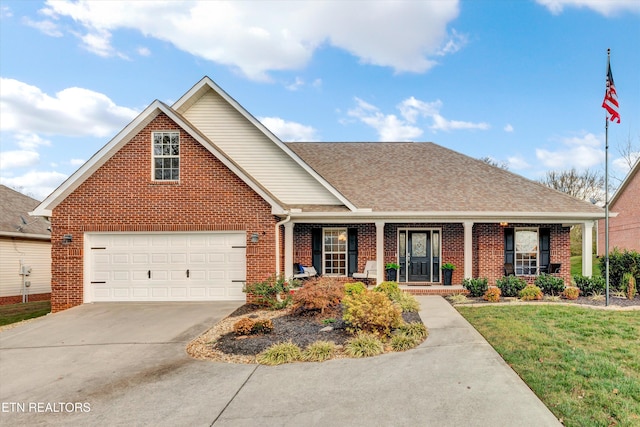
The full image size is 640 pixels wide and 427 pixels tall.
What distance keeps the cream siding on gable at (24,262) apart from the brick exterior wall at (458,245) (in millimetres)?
13672

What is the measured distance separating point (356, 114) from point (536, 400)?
23.6 metres

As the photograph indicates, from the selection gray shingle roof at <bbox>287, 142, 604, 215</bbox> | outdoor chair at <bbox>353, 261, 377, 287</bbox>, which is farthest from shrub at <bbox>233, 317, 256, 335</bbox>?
gray shingle roof at <bbox>287, 142, 604, 215</bbox>

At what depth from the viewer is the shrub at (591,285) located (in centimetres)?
1125

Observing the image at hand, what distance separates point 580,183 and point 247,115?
36.7 m

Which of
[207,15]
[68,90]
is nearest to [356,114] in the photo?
[207,15]

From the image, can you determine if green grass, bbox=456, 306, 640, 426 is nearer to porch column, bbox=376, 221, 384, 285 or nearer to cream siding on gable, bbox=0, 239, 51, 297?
porch column, bbox=376, 221, 384, 285

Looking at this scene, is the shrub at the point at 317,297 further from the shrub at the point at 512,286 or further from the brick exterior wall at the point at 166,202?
the shrub at the point at 512,286

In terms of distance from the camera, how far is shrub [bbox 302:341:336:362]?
591cm

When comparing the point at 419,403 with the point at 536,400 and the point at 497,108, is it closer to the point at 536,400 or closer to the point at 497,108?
the point at 536,400

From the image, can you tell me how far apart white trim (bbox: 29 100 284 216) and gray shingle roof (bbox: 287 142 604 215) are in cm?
411

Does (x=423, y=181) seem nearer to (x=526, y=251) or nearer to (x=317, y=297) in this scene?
(x=526, y=251)

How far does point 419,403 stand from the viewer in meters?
4.30

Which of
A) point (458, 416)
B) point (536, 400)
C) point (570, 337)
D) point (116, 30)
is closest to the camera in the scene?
point (458, 416)

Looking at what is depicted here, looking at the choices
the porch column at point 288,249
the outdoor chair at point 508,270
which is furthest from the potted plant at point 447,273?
the porch column at point 288,249
